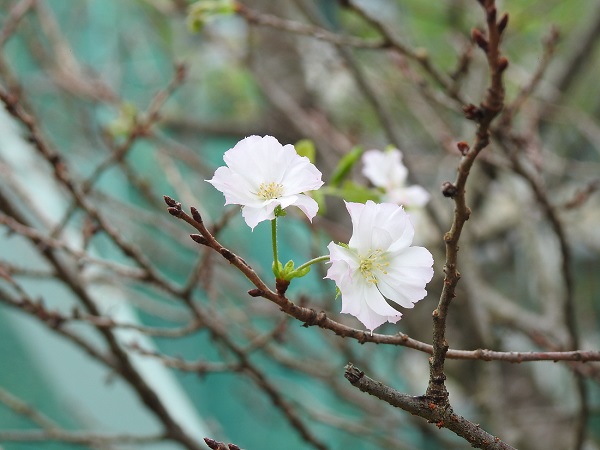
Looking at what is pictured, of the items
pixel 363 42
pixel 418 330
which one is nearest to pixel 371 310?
pixel 363 42

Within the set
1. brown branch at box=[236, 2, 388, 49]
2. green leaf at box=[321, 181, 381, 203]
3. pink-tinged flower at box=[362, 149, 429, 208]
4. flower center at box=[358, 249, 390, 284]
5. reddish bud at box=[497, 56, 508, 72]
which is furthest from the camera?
brown branch at box=[236, 2, 388, 49]

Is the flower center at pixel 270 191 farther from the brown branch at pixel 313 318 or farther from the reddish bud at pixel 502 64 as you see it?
the reddish bud at pixel 502 64

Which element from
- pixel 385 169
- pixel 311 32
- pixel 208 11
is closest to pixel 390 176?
pixel 385 169

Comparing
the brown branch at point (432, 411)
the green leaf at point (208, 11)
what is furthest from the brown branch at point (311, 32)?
the brown branch at point (432, 411)

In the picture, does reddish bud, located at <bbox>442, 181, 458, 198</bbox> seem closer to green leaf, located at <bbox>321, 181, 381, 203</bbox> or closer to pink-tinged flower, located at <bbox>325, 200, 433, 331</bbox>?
pink-tinged flower, located at <bbox>325, 200, 433, 331</bbox>

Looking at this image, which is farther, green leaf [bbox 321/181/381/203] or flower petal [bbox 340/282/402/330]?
green leaf [bbox 321/181/381/203]

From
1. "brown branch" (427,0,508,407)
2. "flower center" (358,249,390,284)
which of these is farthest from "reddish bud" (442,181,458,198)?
"flower center" (358,249,390,284)

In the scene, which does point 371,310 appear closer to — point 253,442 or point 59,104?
point 253,442
